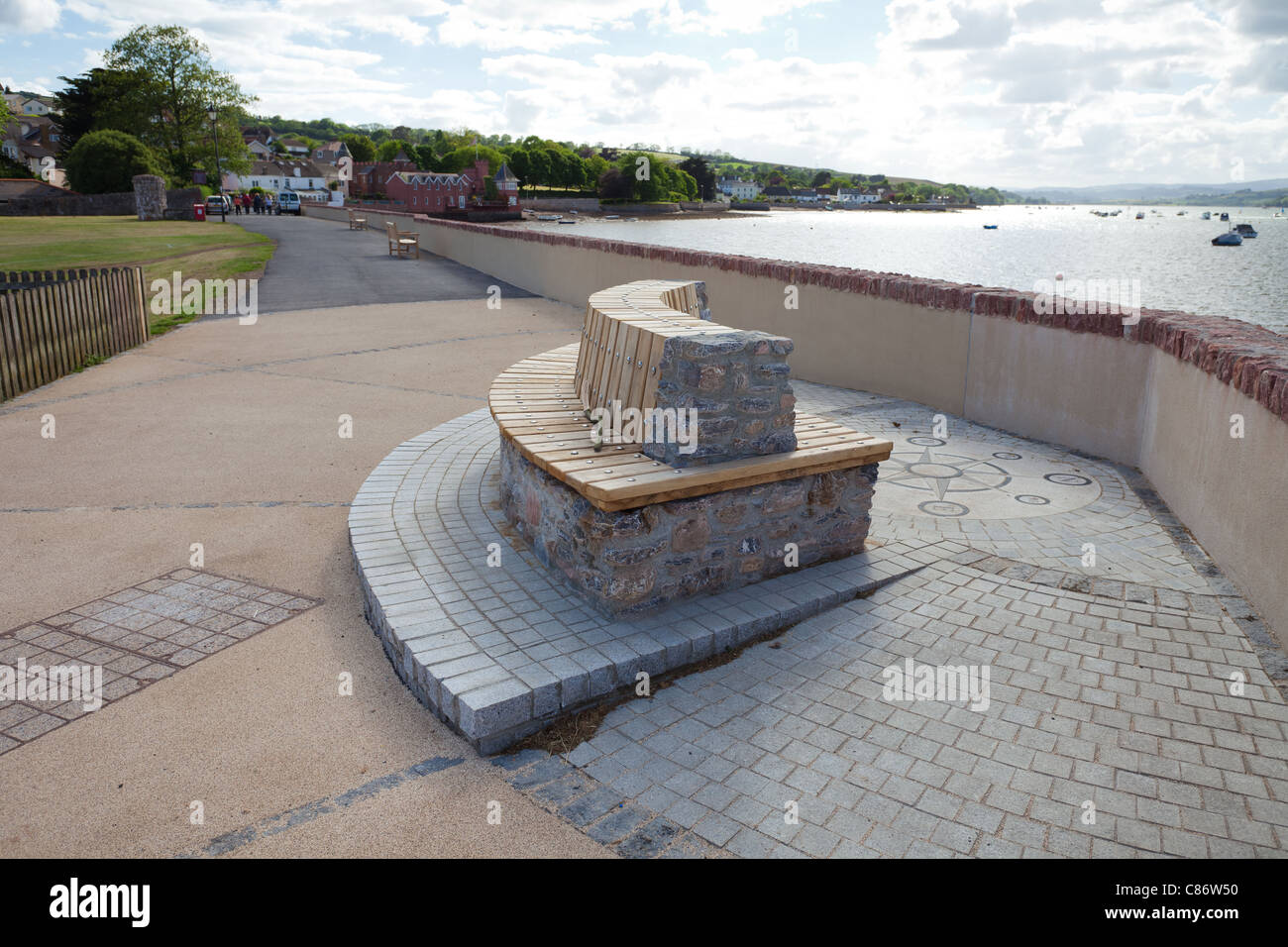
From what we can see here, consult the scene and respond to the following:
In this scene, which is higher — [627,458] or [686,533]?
[627,458]

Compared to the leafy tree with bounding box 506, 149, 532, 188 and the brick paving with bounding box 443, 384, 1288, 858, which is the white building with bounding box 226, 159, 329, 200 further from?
the brick paving with bounding box 443, 384, 1288, 858

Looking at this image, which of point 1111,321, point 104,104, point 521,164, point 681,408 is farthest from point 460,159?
point 681,408

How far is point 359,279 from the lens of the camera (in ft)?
72.2

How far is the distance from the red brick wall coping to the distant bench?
216 centimetres

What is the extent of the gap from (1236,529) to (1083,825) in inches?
116

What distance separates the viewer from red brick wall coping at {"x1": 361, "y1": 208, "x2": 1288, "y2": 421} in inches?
200

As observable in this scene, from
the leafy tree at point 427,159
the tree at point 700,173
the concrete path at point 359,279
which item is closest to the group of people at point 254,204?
the concrete path at point 359,279

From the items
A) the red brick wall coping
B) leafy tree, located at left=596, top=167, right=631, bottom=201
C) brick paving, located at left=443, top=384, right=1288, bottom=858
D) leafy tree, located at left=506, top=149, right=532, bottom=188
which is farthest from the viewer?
leafy tree, located at left=506, top=149, right=532, bottom=188

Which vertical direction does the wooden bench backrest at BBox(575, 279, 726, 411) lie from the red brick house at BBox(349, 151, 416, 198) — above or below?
below

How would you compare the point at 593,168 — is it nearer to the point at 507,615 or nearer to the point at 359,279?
the point at 359,279

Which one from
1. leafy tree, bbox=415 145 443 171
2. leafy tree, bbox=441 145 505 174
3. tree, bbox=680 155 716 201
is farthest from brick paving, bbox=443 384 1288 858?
tree, bbox=680 155 716 201

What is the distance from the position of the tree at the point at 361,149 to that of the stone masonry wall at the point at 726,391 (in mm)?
153962

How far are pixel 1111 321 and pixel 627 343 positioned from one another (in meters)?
4.98
